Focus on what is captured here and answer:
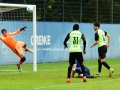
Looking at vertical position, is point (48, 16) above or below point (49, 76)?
above

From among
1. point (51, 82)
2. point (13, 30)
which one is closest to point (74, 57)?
point (51, 82)

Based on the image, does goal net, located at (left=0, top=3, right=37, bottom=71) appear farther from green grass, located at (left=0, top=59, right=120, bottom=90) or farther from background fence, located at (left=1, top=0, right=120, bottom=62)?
green grass, located at (left=0, top=59, right=120, bottom=90)

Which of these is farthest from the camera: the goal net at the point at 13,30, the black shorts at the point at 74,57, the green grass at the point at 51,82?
the goal net at the point at 13,30

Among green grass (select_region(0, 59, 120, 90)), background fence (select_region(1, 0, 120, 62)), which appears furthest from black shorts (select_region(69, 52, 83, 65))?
background fence (select_region(1, 0, 120, 62))

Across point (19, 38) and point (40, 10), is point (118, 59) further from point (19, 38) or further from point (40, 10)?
point (19, 38)

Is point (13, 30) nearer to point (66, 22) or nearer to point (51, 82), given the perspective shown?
point (66, 22)

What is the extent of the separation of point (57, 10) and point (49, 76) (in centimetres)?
1201

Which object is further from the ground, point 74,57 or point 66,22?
point 66,22

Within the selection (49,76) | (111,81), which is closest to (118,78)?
(111,81)

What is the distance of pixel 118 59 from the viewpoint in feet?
97.0

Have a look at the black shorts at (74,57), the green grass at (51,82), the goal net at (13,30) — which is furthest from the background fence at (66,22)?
the black shorts at (74,57)

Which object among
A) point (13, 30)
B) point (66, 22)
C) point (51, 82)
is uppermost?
point (66, 22)

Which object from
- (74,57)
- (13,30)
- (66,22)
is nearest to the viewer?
(74,57)

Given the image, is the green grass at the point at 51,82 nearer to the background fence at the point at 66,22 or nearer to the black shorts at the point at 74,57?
the black shorts at the point at 74,57
